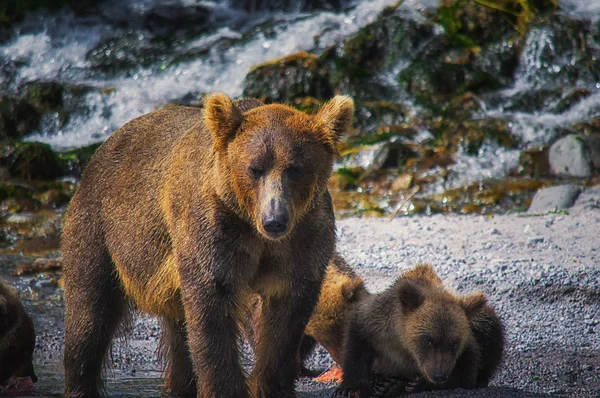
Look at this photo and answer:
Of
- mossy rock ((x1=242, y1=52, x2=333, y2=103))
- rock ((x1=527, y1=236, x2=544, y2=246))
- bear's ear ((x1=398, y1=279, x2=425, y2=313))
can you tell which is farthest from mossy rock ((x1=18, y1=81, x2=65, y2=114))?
bear's ear ((x1=398, y1=279, x2=425, y2=313))

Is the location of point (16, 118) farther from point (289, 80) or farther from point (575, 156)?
point (575, 156)

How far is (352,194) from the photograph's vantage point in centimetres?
1652

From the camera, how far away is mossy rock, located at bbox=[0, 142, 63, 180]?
58.7ft

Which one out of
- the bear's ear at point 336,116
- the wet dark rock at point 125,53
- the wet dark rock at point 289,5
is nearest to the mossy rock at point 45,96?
the wet dark rock at point 125,53

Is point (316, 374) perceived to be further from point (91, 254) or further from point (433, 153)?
point (433, 153)

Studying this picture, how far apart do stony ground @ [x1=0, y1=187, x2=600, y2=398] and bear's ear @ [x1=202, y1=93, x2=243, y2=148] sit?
263cm

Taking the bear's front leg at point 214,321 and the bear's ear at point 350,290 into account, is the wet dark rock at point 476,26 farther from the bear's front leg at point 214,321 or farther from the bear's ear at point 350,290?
the bear's front leg at point 214,321

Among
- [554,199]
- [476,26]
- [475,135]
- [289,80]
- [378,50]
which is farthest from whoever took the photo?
[378,50]

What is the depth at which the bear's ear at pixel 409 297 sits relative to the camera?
7.11 meters

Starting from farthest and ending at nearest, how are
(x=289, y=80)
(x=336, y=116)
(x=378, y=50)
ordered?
(x=378, y=50), (x=289, y=80), (x=336, y=116)

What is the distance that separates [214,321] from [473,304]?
8.25 ft

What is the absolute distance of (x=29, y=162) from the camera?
707 inches

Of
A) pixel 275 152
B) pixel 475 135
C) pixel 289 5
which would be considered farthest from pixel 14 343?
pixel 289 5

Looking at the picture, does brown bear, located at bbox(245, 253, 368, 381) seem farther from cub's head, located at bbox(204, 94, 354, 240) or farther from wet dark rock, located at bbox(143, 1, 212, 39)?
wet dark rock, located at bbox(143, 1, 212, 39)
